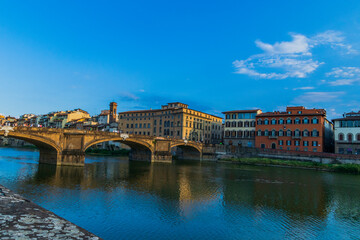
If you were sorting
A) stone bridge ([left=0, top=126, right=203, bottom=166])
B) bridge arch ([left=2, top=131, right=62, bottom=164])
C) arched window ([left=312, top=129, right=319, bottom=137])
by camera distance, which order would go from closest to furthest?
bridge arch ([left=2, top=131, right=62, bottom=164]) < stone bridge ([left=0, top=126, right=203, bottom=166]) < arched window ([left=312, top=129, right=319, bottom=137])

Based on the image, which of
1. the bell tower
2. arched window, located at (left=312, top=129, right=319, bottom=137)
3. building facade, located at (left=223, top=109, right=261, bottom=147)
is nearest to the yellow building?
building facade, located at (left=223, top=109, right=261, bottom=147)

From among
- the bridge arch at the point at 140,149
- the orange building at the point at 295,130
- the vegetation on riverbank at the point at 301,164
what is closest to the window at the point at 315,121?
the orange building at the point at 295,130

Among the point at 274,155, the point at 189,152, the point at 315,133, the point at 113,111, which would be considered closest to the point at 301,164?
the point at 274,155

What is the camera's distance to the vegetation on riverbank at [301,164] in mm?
55281

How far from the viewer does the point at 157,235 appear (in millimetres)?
15367

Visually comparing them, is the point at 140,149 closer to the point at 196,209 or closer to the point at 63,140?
the point at 63,140

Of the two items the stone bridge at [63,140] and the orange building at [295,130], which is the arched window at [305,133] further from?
the stone bridge at [63,140]

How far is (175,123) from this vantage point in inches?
3622

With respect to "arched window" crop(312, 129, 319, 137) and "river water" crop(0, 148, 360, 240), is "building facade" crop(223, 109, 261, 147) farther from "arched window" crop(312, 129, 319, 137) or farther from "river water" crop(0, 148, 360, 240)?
"river water" crop(0, 148, 360, 240)

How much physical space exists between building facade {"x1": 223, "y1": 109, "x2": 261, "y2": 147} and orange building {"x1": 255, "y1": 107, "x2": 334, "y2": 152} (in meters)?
3.04

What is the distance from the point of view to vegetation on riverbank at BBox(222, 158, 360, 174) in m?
55.3

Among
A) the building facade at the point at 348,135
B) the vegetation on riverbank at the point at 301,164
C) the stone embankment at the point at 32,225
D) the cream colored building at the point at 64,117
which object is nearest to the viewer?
the stone embankment at the point at 32,225

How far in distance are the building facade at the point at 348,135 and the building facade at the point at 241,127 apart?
79.1 feet

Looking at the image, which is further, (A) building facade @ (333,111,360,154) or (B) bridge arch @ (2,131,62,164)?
(A) building facade @ (333,111,360,154)
